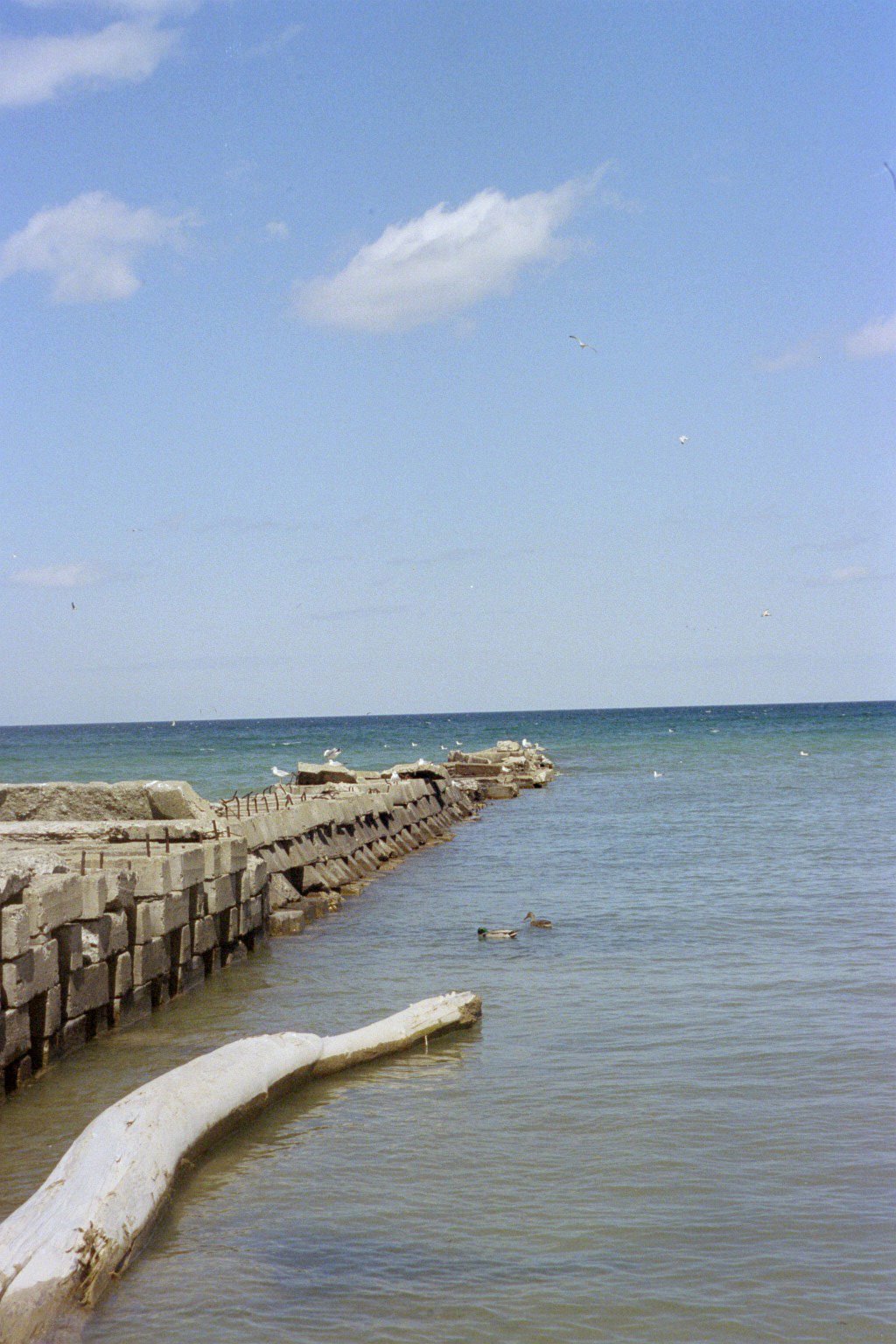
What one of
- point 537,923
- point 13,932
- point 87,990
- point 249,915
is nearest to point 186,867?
point 87,990

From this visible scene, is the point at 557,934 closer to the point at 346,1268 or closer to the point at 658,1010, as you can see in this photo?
Result: the point at 658,1010

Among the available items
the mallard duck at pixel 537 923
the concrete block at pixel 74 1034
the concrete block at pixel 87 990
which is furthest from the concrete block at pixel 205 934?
the mallard duck at pixel 537 923

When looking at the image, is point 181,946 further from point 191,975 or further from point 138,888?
point 138,888

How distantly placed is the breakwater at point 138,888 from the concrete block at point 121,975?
15mm

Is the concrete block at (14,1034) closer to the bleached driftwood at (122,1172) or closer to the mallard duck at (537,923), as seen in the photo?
the bleached driftwood at (122,1172)

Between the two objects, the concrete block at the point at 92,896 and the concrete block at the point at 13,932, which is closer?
the concrete block at the point at 13,932

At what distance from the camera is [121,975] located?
11812 mm

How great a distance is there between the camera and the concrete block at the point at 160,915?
1212cm

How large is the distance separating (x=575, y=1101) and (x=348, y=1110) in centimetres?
161

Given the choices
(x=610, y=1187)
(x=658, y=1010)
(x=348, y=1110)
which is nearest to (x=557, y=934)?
(x=658, y=1010)

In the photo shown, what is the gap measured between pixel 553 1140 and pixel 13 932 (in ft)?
13.1

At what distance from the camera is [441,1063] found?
1064 cm

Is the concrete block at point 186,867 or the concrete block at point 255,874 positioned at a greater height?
the concrete block at point 186,867

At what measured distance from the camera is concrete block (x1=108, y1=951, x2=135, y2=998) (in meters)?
11.7
